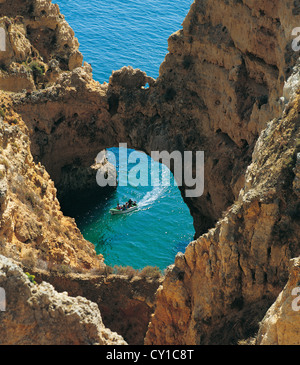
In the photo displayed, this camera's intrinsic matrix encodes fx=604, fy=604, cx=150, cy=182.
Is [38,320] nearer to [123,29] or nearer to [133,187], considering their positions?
[133,187]

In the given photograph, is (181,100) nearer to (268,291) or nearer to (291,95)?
(291,95)

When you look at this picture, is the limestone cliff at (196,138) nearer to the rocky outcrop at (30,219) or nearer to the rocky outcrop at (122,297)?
the rocky outcrop at (30,219)

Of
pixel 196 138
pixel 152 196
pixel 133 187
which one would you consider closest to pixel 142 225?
pixel 152 196

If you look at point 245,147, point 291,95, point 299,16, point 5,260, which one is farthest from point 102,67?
point 5,260

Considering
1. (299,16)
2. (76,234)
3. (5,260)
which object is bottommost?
(76,234)

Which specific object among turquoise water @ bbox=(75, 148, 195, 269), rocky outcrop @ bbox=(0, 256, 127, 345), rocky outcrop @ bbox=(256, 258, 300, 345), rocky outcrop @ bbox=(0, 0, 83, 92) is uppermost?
rocky outcrop @ bbox=(0, 0, 83, 92)

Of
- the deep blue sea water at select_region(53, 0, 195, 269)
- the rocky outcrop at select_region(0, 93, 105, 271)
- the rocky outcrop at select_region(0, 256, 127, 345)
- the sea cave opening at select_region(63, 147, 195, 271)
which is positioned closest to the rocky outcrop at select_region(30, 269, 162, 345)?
the rocky outcrop at select_region(0, 93, 105, 271)

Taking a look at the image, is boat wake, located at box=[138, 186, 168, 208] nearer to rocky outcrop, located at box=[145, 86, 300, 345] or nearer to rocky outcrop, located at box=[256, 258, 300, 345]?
rocky outcrop, located at box=[145, 86, 300, 345]

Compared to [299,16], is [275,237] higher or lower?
lower
